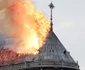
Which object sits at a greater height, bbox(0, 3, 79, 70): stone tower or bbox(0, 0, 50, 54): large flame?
bbox(0, 0, 50, 54): large flame

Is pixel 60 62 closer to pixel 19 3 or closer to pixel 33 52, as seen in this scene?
pixel 33 52

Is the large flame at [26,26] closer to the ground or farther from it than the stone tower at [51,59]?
farther from it

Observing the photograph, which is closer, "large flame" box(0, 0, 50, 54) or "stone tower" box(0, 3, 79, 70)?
"large flame" box(0, 0, 50, 54)

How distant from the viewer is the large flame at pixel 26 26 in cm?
10106

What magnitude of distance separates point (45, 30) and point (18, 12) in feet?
43.9

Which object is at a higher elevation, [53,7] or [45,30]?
[53,7]

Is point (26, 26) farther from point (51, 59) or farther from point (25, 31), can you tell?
point (51, 59)

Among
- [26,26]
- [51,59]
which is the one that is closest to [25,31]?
[26,26]

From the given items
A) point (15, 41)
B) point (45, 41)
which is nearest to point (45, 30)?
point (45, 41)

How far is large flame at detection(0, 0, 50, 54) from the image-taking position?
332 feet

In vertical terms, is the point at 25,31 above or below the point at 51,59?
above

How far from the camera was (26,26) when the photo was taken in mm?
106875

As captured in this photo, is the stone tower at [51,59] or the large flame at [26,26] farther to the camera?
the stone tower at [51,59]

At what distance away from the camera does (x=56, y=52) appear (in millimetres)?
112438
